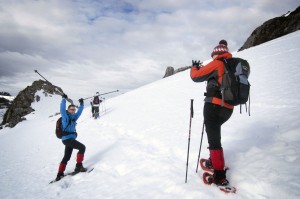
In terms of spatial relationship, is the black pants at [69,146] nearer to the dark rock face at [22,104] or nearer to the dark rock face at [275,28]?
the dark rock face at [275,28]

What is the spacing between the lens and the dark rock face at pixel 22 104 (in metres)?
46.5

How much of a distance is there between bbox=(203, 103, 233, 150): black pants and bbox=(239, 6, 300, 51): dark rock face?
3707 cm

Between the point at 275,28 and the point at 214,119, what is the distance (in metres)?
40.5

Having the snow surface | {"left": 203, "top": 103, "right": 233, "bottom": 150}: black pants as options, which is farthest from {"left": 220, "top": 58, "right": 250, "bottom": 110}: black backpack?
the snow surface

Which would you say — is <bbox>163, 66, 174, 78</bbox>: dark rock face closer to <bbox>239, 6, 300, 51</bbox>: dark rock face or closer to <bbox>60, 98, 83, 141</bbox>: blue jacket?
<bbox>239, 6, 300, 51</bbox>: dark rock face

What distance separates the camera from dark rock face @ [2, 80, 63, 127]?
1829 inches

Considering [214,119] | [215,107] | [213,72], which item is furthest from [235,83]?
[214,119]

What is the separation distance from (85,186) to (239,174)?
14.9 ft

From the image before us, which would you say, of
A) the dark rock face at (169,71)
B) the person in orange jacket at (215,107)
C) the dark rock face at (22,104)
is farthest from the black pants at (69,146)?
the dark rock face at (169,71)

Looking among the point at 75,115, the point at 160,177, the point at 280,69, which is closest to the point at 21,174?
the point at 75,115

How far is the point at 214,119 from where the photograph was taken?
4.12 meters

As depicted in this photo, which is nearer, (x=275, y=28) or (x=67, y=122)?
(x=67, y=122)

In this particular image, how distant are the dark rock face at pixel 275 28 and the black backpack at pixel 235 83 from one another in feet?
121

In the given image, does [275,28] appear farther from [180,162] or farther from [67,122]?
[67,122]
